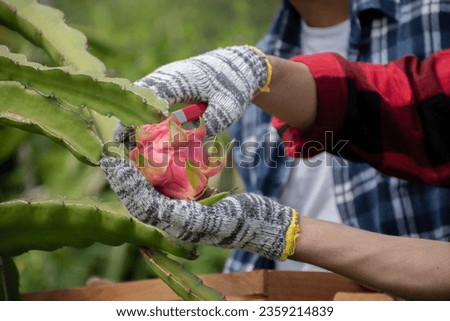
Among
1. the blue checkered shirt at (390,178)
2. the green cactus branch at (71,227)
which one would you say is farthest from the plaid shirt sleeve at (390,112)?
the green cactus branch at (71,227)

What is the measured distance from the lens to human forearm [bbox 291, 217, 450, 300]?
0.89m

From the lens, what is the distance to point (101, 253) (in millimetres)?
1769

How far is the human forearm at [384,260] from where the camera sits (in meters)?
0.89

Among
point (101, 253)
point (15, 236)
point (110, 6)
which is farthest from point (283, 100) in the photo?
point (110, 6)

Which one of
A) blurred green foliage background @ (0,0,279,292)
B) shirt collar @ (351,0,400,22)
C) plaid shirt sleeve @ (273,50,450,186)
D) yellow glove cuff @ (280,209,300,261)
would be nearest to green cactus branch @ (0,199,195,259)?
yellow glove cuff @ (280,209,300,261)

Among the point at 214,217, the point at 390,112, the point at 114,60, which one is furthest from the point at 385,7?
the point at 114,60

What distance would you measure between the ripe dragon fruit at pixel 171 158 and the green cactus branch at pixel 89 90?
20 millimetres

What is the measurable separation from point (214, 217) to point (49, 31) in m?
0.34

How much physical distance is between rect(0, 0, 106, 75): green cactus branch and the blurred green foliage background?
0.69 ft

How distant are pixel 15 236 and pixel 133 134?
0.18 metres

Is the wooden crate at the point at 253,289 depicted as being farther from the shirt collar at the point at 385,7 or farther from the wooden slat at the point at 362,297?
the shirt collar at the point at 385,7

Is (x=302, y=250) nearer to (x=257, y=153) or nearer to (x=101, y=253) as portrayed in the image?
(x=257, y=153)

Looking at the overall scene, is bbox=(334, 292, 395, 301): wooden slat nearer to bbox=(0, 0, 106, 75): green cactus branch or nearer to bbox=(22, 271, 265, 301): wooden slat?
bbox=(22, 271, 265, 301): wooden slat

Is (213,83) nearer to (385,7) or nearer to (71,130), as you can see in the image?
(71,130)
